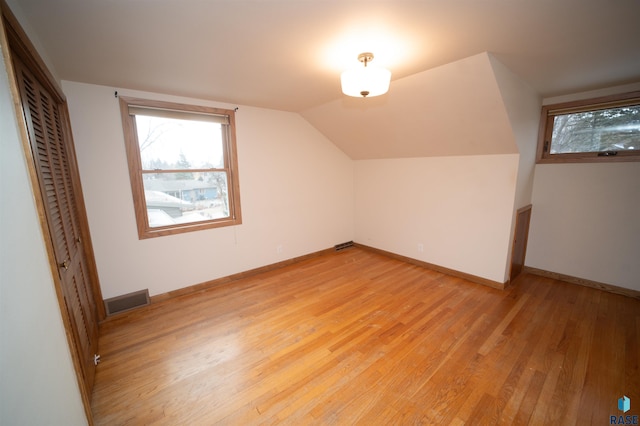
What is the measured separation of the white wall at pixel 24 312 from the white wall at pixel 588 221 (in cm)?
468

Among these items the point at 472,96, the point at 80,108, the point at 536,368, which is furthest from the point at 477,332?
the point at 80,108

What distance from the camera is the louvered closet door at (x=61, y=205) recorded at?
1434 millimetres

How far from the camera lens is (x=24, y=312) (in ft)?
2.74

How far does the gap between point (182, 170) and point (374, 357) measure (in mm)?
2824

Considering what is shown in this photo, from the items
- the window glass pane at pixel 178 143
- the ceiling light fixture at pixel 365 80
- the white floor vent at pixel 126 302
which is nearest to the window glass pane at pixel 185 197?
the window glass pane at pixel 178 143

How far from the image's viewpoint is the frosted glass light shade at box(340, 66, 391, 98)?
171 cm

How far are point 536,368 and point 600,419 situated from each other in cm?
38

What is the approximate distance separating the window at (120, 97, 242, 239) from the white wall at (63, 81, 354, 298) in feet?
0.31

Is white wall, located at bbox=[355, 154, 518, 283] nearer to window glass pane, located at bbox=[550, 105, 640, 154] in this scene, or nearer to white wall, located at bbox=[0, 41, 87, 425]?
window glass pane, located at bbox=[550, 105, 640, 154]

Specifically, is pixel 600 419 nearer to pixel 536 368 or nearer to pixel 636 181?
pixel 536 368

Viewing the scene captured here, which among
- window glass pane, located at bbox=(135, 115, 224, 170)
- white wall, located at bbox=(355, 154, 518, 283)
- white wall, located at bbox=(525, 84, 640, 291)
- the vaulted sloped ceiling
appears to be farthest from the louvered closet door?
white wall, located at bbox=(525, 84, 640, 291)

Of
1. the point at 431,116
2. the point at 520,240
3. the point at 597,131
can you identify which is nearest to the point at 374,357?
the point at 431,116

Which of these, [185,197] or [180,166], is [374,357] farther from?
[180,166]

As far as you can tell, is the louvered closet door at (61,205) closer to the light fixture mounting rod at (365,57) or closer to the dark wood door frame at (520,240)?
the light fixture mounting rod at (365,57)
